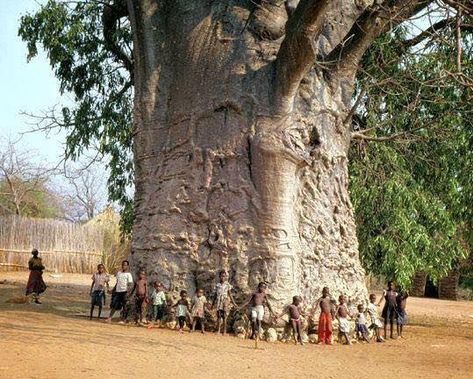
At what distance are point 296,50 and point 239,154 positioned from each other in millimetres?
1670

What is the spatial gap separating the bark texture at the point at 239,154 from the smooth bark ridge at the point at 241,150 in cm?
2

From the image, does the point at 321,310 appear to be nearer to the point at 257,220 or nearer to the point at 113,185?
the point at 257,220

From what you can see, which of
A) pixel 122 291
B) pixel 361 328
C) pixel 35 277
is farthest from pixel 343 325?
pixel 35 277

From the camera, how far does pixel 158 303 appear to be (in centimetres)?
914

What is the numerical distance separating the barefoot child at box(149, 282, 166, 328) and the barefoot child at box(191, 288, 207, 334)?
1.41 ft

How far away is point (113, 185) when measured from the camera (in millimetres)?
14828

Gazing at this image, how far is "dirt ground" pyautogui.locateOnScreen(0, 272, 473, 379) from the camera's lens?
6.08 meters

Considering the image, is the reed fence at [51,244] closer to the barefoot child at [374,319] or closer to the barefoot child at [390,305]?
the barefoot child at [390,305]

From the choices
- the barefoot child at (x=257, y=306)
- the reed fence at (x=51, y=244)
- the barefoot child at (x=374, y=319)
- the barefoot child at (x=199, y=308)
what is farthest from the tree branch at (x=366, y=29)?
the reed fence at (x=51, y=244)

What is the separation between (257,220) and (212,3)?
11.2 ft

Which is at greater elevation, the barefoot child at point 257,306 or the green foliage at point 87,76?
the green foliage at point 87,76

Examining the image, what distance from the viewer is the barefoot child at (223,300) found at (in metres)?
8.97

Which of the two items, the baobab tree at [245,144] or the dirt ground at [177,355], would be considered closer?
the dirt ground at [177,355]

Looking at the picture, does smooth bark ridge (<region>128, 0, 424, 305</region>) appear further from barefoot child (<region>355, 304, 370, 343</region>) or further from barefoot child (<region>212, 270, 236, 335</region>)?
barefoot child (<region>355, 304, 370, 343</region>)
